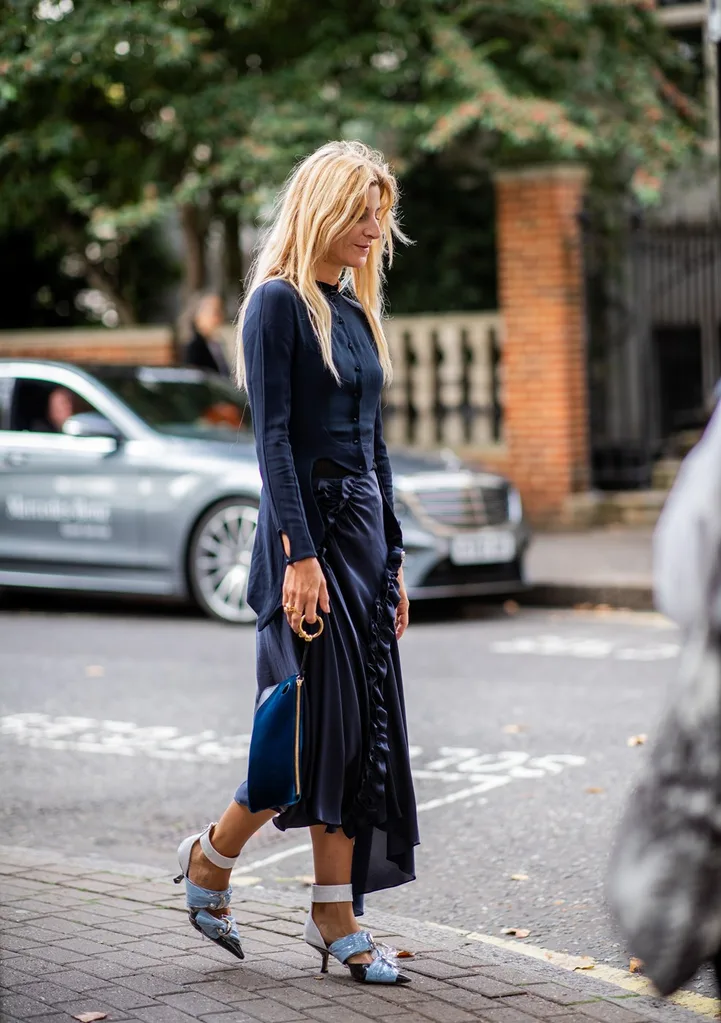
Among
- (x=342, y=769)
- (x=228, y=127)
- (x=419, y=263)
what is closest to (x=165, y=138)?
(x=228, y=127)

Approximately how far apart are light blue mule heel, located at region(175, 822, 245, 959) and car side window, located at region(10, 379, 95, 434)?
7190 millimetres

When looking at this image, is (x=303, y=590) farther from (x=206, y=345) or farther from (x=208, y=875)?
(x=206, y=345)

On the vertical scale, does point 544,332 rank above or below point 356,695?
above

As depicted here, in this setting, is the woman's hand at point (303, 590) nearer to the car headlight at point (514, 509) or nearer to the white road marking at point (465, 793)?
the white road marking at point (465, 793)

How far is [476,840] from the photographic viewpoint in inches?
218

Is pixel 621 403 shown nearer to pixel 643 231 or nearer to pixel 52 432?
pixel 643 231

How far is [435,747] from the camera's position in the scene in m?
6.88

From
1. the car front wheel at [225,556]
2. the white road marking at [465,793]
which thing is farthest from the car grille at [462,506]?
the white road marking at [465,793]

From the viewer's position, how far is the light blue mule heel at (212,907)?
406 cm

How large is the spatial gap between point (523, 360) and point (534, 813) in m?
9.39

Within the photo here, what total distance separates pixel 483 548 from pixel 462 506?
292 millimetres

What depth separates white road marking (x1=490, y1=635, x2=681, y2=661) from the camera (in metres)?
9.04

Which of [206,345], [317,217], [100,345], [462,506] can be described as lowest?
[462,506]

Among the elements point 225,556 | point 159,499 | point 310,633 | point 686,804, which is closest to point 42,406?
point 159,499
